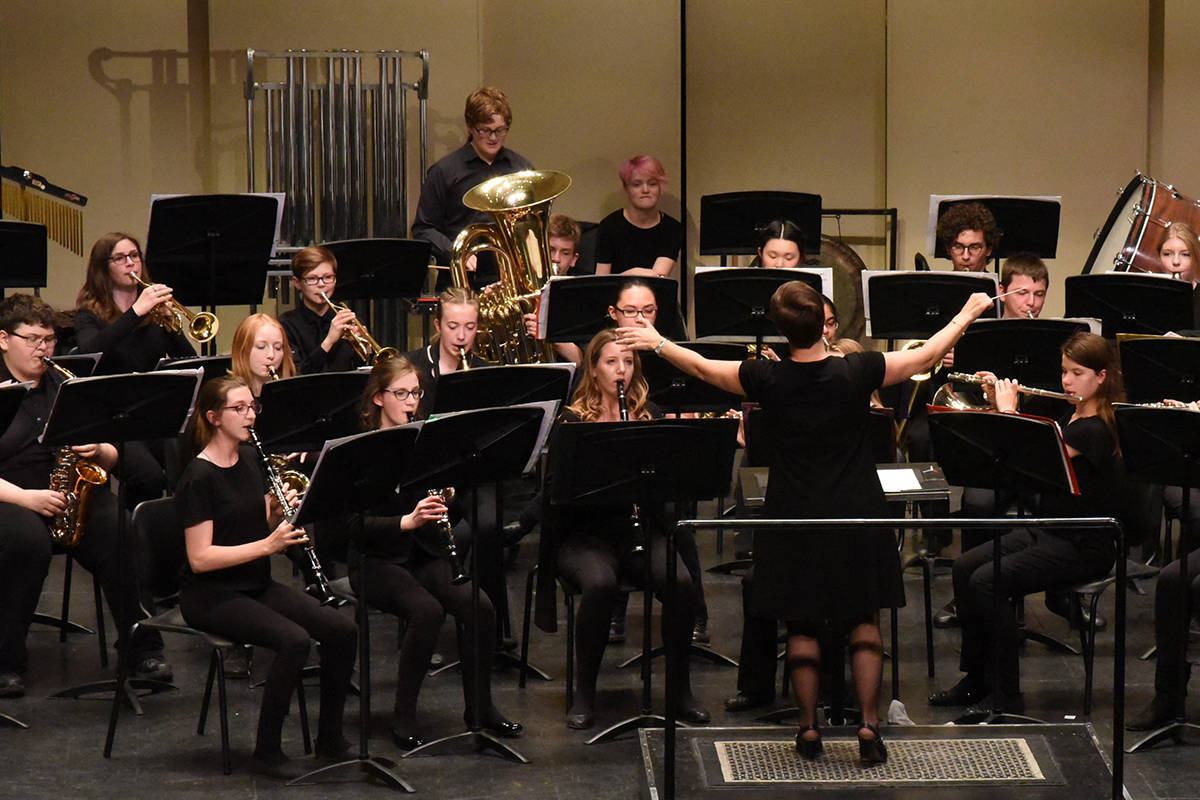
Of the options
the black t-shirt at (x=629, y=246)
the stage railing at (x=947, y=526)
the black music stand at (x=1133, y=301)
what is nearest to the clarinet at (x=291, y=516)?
the stage railing at (x=947, y=526)

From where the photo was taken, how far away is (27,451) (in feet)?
19.2

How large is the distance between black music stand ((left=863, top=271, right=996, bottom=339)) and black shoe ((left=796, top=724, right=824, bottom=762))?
85.3 inches

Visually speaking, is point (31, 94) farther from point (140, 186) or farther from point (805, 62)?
point (805, 62)

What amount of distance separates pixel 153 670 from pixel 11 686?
464 millimetres

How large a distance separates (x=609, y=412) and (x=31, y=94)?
517 centimetres

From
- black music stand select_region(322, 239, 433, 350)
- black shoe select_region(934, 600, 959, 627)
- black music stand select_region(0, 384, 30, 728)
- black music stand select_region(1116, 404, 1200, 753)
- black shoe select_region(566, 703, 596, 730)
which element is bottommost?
black shoe select_region(566, 703, 596, 730)

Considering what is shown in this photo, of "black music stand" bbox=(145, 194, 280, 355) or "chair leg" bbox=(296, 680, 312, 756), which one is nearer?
"chair leg" bbox=(296, 680, 312, 756)

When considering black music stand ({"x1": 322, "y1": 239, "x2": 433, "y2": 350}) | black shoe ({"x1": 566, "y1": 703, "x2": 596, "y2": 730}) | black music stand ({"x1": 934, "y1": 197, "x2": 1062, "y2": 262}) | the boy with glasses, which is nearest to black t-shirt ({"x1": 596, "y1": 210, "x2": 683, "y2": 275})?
the boy with glasses

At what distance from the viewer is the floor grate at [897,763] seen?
4.64 metres

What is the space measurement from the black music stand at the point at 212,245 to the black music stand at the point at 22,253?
544mm

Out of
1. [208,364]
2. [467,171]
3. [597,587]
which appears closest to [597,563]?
[597,587]

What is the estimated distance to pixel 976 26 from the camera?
9938 mm

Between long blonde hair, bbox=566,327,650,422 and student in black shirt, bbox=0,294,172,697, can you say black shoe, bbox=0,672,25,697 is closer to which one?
student in black shirt, bbox=0,294,172,697

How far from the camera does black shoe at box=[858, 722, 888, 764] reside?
186 inches
